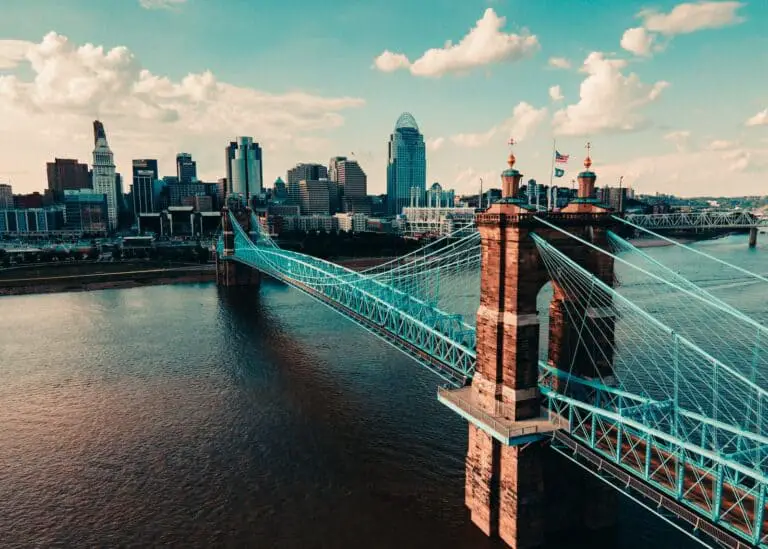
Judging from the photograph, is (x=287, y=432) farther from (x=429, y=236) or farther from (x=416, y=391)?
(x=429, y=236)

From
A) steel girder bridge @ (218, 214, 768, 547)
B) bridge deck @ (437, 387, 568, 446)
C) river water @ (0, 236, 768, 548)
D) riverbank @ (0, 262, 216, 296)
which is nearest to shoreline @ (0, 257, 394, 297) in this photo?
riverbank @ (0, 262, 216, 296)

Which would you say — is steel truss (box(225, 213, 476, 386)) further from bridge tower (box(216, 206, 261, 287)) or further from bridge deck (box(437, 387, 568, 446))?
bridge tower (box(216, 206, 261, 287))

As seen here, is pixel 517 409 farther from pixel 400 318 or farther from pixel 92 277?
pixel 92 277

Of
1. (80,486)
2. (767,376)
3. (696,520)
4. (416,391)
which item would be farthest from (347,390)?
(767,376)

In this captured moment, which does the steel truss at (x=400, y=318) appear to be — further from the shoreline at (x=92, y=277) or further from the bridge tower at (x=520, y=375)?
the shoreline at (x=92, y=277)

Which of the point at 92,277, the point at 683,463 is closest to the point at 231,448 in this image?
the point at 683,463
